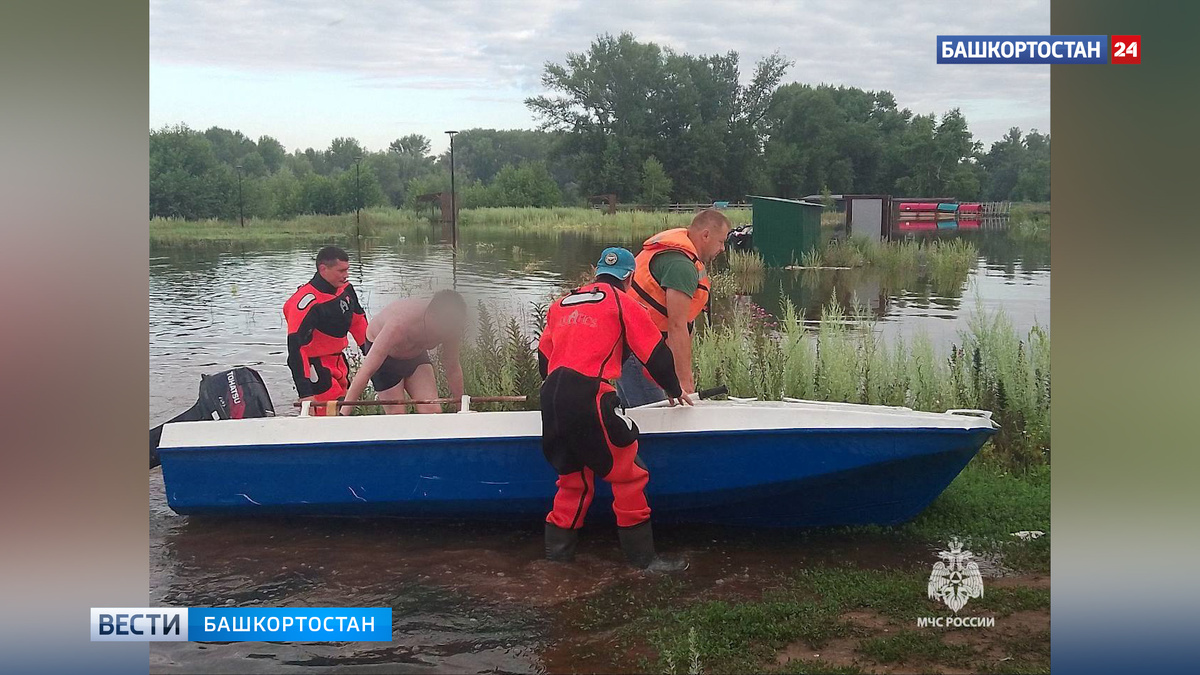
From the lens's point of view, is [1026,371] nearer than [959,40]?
No

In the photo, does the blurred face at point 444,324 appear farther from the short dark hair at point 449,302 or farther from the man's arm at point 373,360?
the man's arm at point 373,360

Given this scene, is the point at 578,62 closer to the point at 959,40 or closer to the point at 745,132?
the point at 745,132

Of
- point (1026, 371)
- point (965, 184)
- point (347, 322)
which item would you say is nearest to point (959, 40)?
point (965, 184)

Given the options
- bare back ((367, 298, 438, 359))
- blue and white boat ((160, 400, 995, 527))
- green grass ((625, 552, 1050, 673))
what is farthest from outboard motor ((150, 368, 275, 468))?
green grass ((625, 552, 1050, 673))

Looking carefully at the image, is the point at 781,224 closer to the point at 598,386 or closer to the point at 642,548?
the point at 598,386

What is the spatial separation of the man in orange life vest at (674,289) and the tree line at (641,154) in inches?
14.2

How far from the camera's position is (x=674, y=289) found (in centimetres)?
500

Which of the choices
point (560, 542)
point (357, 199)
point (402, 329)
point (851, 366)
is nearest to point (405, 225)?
point (357, 199)

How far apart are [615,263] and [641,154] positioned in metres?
0.94

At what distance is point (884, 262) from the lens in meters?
5.50

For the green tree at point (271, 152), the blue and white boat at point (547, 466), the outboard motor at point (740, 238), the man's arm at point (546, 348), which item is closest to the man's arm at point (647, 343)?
the blue and white boat at point (547, 466)

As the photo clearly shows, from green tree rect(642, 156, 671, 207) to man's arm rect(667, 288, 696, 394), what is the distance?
0.63 m

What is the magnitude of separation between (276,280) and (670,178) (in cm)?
217

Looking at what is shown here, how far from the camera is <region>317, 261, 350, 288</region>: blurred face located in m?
5.39
